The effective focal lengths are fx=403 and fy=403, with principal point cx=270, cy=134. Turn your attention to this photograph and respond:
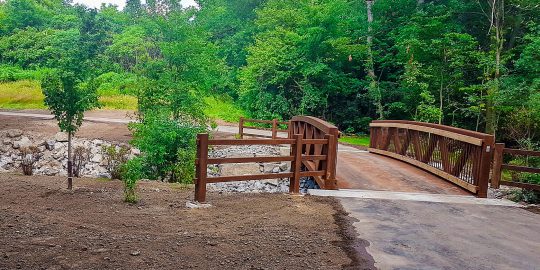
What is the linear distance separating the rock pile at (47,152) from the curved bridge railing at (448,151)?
30.7 ft

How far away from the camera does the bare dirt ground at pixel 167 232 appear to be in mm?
4133

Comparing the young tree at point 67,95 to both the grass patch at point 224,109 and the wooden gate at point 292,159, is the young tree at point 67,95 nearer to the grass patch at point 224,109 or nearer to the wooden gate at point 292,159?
the wooden gate at point 292,159

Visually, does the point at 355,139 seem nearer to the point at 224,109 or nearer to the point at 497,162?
the point at 224,109

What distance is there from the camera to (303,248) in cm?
469

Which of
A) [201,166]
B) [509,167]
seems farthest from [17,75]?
[509,167]

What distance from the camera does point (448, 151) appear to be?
9609 mm

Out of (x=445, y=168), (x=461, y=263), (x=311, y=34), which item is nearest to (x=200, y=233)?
(x=461, y=263)

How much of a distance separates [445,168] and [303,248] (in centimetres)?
629

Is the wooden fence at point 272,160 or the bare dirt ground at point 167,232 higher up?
the wooden fence at point 272,160

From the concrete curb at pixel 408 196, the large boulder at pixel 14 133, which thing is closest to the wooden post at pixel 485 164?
the concrete curb at pixel 408 196

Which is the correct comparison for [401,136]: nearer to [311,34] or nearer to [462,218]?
[462,218]

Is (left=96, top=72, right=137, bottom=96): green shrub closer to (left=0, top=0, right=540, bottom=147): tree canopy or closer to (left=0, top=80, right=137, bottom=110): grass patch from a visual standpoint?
(left=0, top=0, right=540, bottom=147): tree canopy

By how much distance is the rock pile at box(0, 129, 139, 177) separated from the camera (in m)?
Answer: 13.4

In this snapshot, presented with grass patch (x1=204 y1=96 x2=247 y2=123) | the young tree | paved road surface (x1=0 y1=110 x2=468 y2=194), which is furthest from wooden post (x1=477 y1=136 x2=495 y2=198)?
grass patch (x1=204 y1=96 x2=247 y2=123)
